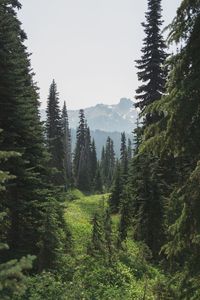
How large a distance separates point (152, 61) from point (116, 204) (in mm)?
12244

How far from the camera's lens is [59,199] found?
21141mm

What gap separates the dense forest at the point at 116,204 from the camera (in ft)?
31.1

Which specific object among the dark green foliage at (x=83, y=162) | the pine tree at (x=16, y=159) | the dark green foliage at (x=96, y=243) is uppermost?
the dark green foliage at (x=83, y=162)

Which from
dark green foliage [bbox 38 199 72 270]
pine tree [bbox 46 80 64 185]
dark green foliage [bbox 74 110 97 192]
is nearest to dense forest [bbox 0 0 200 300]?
dark green foliage [bbox 38 199 72 270]

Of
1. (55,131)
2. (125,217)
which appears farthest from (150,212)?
(55,131)

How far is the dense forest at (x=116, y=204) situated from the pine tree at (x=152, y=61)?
0.08 meters

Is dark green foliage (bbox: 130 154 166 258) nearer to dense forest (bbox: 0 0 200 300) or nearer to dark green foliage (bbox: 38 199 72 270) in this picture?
dense forest (bbox: 0 0 200 300)

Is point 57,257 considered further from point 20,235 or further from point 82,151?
point 82,151

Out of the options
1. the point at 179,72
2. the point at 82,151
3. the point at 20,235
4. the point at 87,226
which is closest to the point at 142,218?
the point at 87,226

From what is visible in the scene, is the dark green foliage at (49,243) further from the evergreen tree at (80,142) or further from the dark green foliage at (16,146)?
the evergreen tree at (80,142)

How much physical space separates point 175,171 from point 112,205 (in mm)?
10226

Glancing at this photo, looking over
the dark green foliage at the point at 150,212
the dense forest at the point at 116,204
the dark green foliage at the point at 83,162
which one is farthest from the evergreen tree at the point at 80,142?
the dark green foliage at the point at 150,212

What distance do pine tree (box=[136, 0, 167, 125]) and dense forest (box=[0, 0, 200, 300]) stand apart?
75mm

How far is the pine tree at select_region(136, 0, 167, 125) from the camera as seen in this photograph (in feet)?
108
